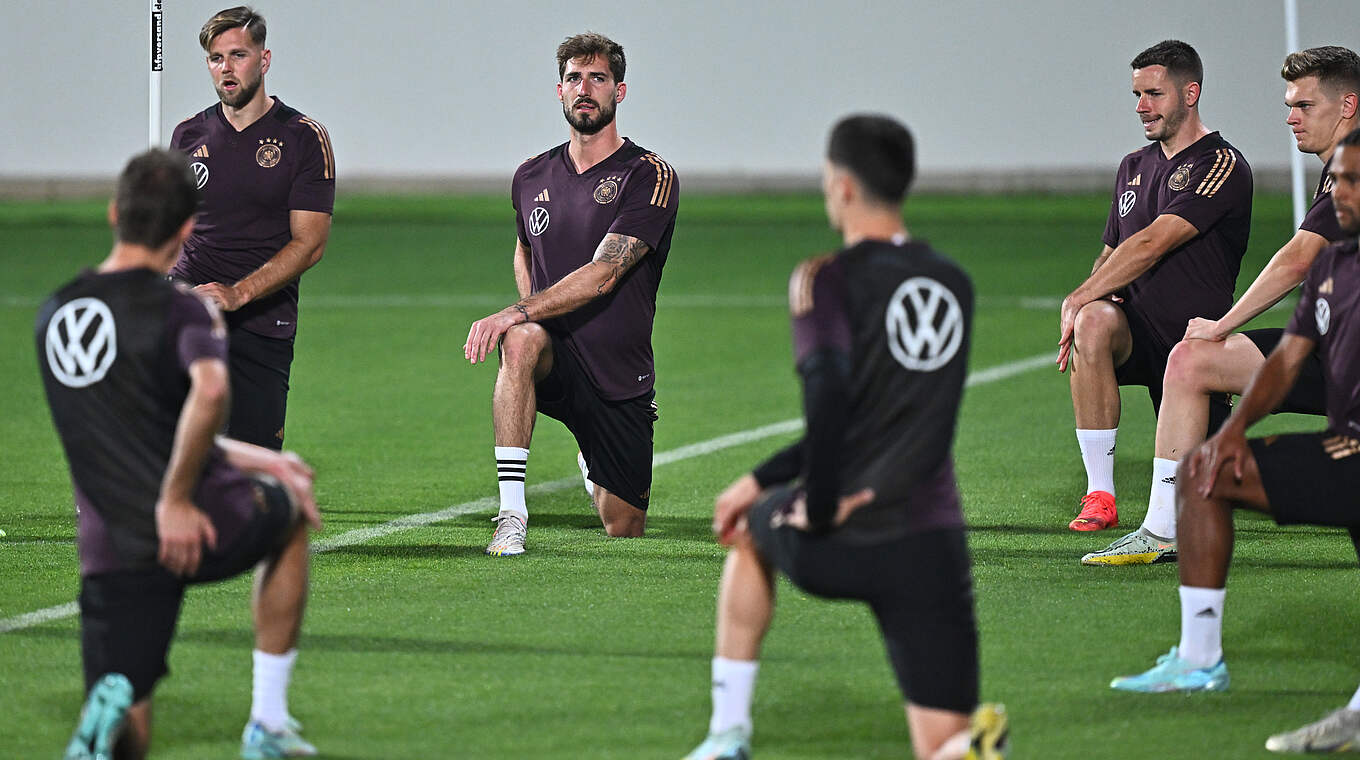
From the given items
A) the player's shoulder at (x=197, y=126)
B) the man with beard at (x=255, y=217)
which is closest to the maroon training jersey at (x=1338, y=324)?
the man with beard at (x=255, y=217)

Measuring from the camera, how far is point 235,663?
16.0ft

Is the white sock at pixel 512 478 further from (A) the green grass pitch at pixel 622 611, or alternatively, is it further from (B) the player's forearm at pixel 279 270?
(B) the player's forearm at pixel 279 270

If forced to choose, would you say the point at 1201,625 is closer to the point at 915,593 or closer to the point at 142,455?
the point at 915,593

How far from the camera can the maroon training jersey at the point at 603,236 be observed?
711 centimetres

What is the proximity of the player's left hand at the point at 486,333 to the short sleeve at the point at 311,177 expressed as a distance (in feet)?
2.75

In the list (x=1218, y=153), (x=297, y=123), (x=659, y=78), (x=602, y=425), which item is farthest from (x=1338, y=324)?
(x=659, y=78)

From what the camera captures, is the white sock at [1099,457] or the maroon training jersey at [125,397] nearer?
the maroon training jersey at [125,397]

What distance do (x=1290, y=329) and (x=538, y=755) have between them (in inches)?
89.4

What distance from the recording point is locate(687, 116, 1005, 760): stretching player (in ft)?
11.4

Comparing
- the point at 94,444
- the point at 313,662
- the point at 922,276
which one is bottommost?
the point at 313,662

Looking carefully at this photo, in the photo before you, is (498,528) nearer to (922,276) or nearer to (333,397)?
(922,276)

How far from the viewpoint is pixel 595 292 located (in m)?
6.92

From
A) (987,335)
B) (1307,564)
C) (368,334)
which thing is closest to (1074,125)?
(987,335)

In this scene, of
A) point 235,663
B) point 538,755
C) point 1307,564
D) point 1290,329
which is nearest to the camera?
point 538,755
